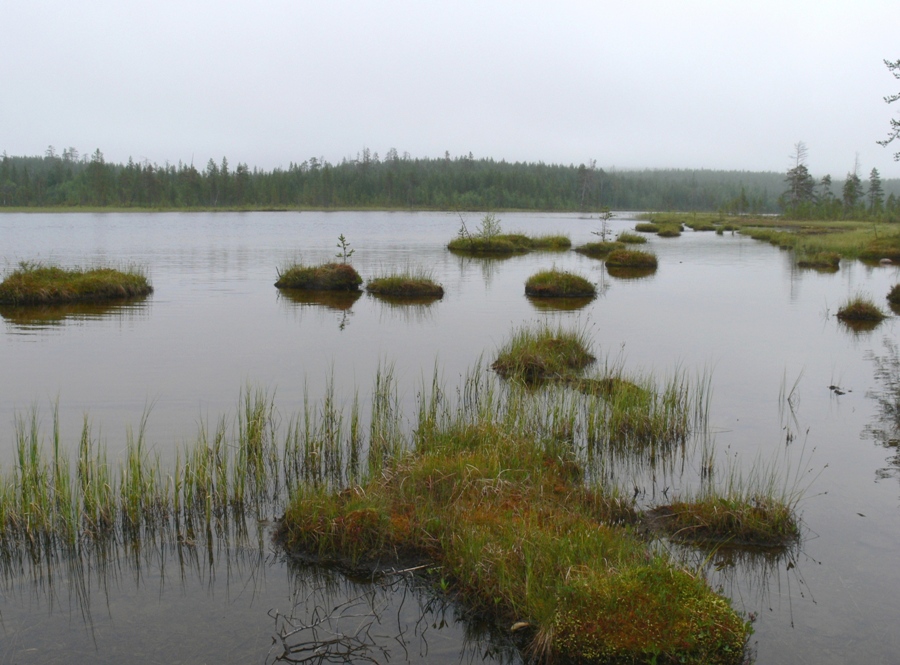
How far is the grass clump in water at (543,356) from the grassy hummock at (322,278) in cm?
1398

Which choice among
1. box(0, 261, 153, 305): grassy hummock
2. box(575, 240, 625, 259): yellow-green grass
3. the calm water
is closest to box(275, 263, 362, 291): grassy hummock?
the calm water

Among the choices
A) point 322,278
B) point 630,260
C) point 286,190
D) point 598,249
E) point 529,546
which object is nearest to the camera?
point 529,546

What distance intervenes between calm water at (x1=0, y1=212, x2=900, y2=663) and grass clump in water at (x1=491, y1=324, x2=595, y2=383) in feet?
2.45

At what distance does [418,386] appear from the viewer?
1406 centimetres

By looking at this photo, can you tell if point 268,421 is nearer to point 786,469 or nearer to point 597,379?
point 597,379

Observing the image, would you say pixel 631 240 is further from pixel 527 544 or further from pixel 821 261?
pixel 527 544

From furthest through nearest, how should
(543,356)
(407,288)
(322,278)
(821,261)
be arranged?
(821,261)
(322,278)
(407,288)
(543,356)

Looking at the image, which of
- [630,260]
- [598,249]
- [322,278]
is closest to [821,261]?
[630,260]

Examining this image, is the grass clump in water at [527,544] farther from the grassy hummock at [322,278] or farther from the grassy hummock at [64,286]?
the grassy hummock at [322,278]

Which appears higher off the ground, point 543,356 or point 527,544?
point 543,356

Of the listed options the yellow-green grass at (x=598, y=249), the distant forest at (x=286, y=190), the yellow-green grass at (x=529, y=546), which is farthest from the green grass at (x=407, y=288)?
the distant forest at (x=286, y=190)

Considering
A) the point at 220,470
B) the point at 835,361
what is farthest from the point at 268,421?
the point at 835,361

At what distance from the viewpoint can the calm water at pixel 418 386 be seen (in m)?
6.34

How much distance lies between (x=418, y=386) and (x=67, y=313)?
14354 millimetres
